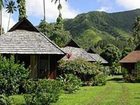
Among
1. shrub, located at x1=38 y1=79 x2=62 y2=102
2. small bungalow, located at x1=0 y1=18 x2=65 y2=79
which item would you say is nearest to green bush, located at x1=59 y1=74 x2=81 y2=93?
small bungalow, located at x1=0 y1=18 x2=65 y2=79

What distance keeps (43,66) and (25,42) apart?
2594 millimetres

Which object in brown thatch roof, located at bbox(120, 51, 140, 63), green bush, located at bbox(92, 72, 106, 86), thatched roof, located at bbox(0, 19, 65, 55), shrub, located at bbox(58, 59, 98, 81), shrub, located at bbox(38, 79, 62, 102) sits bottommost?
green bush, located at bbox(92, 72, 106, 86)

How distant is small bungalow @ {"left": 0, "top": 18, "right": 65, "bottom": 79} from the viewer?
33.0 meters

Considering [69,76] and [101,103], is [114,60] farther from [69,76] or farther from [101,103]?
[101,103]

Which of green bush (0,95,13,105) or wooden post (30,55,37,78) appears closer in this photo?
green bush (0,95,13,105)

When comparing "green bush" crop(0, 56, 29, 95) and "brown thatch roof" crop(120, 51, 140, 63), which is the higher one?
"brown thatch roof" crop(120, 51, 140, 63)

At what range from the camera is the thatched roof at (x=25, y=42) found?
108ft

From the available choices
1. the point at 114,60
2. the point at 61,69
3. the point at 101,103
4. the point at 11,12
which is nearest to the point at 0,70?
the point at 101,103

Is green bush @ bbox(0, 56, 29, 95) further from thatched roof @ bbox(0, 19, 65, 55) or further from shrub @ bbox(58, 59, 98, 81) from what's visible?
shrub @ bbox(58, 59, 98, 81)

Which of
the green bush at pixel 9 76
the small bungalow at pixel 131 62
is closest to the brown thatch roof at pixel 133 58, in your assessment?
the small bungalow at pixel 131 62

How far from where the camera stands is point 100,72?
43.0 meters

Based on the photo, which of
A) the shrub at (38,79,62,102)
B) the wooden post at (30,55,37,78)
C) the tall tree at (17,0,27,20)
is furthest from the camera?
the tall tree at (17,0,27,20)

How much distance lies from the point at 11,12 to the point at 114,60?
2378cm

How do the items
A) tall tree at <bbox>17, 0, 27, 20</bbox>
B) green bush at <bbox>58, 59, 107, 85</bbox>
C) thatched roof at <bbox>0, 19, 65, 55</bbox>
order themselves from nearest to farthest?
thatched roof at <bbox>0, 19, 65, 55</bbox>
green bush at <bbox>58, 59, 107, 85</bbox>
tall tree at <bbox>17, 0, 27, 20</bbox>
